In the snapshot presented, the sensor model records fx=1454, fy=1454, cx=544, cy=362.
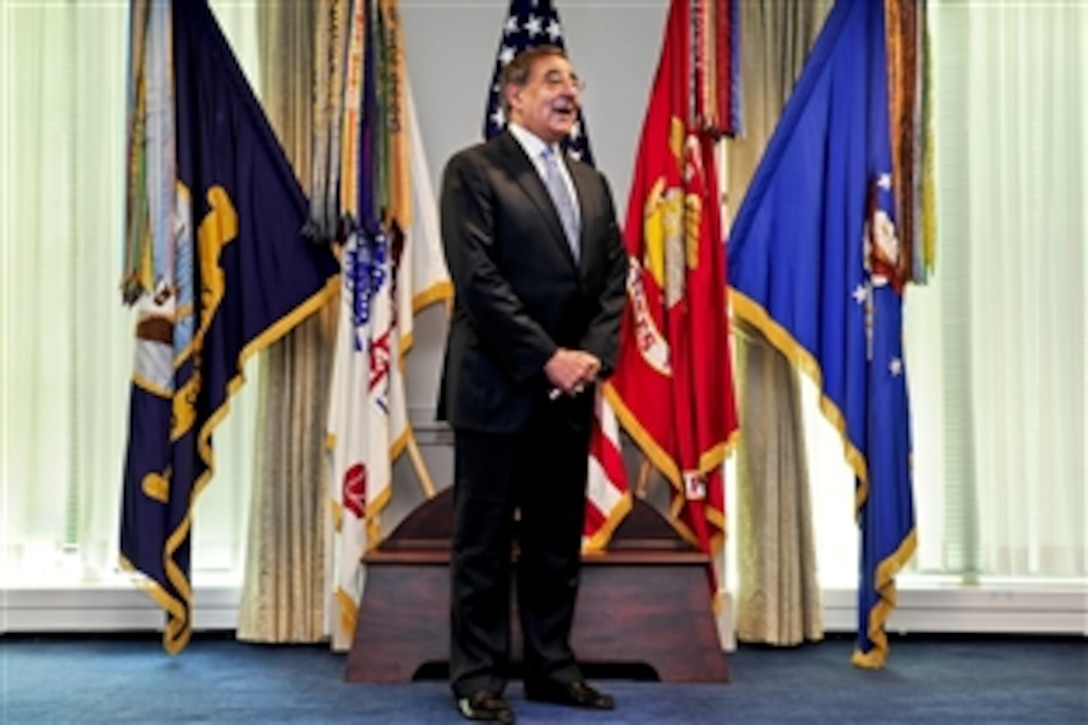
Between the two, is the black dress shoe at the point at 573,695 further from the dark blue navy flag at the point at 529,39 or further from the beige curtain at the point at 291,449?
the dark blue navy flag at the point at 529,39

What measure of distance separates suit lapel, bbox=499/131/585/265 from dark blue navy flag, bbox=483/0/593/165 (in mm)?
799


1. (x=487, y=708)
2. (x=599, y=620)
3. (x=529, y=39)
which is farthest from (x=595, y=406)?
(x=529, y=39)

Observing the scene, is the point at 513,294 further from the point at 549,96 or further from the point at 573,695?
the point at 573,695

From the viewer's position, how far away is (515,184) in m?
3.51

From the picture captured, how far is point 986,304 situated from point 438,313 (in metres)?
1.80

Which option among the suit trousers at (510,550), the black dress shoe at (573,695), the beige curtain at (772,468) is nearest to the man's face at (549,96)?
the suit trousers at (510,550)

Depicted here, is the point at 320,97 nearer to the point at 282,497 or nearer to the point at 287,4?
the point at 287,4

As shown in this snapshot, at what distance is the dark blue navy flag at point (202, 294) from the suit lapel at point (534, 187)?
1073mm

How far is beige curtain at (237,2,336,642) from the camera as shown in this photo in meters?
4.51

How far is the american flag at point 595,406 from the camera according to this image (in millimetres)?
4117

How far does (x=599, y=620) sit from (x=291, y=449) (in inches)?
47.6

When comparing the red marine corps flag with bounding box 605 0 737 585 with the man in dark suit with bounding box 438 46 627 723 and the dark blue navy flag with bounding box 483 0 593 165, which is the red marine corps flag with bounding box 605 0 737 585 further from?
the man in dark suit with bounding box 438 46 627 723

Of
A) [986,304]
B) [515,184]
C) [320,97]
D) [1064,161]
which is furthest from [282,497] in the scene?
[1064,161]

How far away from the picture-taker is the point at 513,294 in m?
3.41
